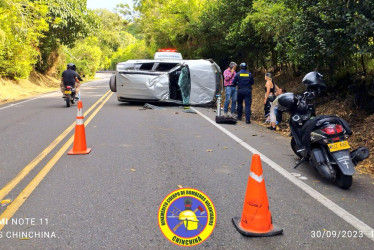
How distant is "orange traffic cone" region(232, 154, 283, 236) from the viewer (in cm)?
351

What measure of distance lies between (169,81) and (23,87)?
18.3 meters

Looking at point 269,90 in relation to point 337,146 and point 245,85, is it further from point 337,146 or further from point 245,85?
point 337,146

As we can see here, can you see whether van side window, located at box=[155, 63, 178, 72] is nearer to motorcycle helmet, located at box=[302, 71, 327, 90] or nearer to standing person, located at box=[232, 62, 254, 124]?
standing person, located at box=[232, 62, 254, 124]

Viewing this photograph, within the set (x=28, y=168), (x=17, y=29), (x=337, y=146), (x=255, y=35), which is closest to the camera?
(x=337, y=146)

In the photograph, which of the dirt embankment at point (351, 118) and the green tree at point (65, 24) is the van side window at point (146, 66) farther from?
the green tree at point (65, 24)

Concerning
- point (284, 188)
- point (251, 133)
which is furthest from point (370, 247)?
point (251, 133)

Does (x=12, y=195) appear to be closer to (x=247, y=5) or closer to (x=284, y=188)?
(x=284, y=188)

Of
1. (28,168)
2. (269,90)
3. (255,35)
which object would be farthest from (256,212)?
(255,35)

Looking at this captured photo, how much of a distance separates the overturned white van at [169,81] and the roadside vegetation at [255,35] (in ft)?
9.43

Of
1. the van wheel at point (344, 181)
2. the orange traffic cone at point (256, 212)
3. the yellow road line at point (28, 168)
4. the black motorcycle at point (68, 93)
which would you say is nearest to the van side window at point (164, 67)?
the black motorcycle at point (68, 93)

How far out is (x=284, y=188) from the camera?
4930 mm

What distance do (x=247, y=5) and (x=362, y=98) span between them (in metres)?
9.95

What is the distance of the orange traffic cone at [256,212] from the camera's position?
3510 millimetres

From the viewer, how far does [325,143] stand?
5.12 meters
